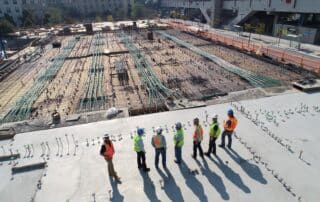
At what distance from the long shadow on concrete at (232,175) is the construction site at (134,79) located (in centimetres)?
420

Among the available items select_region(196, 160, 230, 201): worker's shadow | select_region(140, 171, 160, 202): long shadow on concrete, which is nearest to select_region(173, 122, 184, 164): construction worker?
select_region(196, 160, 230, 201): worker's shadow

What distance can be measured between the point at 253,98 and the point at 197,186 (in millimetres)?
6798

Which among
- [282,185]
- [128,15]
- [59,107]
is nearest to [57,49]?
[59,107]

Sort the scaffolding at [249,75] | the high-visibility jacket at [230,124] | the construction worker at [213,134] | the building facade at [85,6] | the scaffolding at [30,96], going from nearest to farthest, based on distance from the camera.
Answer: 1. the construction worker at [213,134]
2. the high-visibility jacket at [230,124]
3. the scaffolding at [30,96]
4. the scaffolding at [249,75]
5. the building facade at [85,6]

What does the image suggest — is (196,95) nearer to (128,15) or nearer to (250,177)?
(250,177)

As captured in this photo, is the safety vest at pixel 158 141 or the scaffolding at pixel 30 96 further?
the scaffolding at pixel 30 96

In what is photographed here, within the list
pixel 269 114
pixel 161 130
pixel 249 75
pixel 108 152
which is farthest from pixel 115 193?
pixel 249 75

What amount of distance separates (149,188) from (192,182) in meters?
1.14

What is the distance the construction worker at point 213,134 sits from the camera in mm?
6582

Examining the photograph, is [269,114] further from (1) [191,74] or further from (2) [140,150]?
(1) [191,74]

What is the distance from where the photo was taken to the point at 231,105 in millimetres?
10531

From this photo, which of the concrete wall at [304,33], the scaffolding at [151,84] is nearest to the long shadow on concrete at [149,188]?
the scaffolding at [151,84]

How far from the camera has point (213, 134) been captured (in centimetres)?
665

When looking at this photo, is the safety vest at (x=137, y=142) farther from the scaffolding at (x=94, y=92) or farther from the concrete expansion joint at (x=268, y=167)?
the scaffolding at (x=94, y=92)
